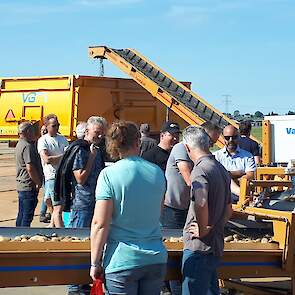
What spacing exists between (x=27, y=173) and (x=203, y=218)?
14.2ft

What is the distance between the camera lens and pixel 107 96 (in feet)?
46.6

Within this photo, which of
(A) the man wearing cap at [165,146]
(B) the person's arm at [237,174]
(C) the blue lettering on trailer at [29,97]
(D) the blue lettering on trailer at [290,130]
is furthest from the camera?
(C) the blue lettering on trailer at [29,97]

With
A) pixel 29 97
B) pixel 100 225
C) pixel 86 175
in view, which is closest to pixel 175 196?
pixel 86 175

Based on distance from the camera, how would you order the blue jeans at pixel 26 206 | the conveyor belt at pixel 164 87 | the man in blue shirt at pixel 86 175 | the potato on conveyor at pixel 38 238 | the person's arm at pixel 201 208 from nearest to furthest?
the person's arm at pixel 201 208 < the potato on conveyor at pixel 38 238 < the man in blue shirt at pixel 86 175 < the blue jeans at pixel 26 206 < the conveyor belt at pixel 164 87

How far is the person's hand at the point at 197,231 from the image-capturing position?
4273 millimetres

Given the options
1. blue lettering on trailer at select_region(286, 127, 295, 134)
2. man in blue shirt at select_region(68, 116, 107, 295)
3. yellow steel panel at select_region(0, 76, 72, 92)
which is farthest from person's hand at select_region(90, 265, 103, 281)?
yellow steel panel at select_region(0, 76, 72, 92)

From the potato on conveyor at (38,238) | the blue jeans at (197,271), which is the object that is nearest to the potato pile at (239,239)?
the blue jeans at (197,271)

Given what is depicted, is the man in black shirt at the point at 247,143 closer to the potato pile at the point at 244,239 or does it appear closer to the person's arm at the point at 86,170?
the person's arm at the point at 86,170

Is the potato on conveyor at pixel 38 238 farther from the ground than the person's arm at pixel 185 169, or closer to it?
closer to it

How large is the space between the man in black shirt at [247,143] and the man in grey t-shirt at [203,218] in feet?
15.6

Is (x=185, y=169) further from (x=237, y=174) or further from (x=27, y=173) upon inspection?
(x=27, y=173)

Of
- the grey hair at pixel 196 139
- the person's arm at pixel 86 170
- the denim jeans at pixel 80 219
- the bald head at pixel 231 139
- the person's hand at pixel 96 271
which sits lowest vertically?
the person's hand at pixel 96 271

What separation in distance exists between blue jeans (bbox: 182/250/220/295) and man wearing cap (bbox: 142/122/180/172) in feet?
6.48

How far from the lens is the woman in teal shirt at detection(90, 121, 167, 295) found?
3.71 metres
